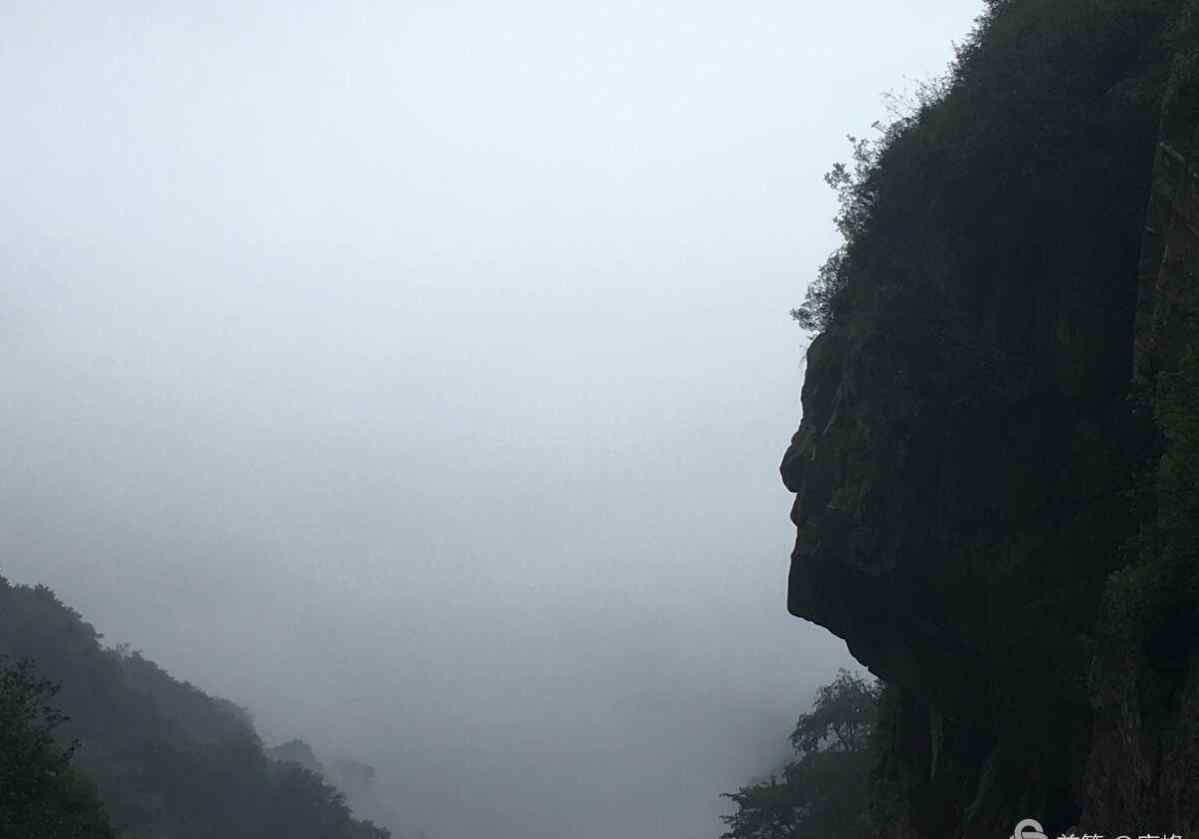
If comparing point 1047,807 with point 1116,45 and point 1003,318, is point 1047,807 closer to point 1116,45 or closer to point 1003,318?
point 1003,318

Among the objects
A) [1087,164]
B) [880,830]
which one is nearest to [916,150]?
[1087,164]

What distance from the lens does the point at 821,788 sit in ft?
173

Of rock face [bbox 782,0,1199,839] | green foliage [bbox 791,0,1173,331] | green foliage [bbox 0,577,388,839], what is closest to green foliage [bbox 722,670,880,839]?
rock face [bbox 782,0,1199,839]

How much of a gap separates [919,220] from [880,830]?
57.7 ft

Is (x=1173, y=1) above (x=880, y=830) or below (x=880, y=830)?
above

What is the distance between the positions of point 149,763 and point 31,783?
58.3 m

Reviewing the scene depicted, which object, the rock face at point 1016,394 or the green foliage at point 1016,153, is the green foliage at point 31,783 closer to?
the rock face at point 1016,394

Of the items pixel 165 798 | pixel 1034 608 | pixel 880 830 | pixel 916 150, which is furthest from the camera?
pixel 165 798

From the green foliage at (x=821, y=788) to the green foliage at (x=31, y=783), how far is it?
3049 cm

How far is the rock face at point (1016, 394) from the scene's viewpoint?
1936 cm

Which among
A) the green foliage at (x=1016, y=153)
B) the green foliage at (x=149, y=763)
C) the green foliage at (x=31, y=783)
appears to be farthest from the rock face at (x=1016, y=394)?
the green foliage at (x=149, y=763)

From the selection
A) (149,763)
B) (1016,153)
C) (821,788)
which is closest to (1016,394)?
(1016,153)

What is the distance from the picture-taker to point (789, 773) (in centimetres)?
5691

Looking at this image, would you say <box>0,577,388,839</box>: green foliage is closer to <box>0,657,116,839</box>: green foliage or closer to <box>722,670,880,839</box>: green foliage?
<box>0,657,116,839</box>: green foliage
